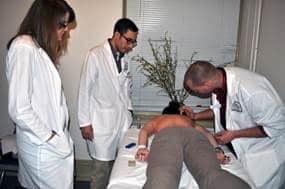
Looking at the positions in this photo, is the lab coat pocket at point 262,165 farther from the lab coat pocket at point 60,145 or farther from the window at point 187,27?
the lab coat pocket at point 60,145

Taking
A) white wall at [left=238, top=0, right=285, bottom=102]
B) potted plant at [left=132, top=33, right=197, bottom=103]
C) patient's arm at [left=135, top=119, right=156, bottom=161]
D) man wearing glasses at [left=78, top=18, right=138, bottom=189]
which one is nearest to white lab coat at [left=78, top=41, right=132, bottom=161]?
man wearing glasses at [left=78, top=18, right=138, bottom=189]

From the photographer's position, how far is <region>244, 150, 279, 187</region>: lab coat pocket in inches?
82.4

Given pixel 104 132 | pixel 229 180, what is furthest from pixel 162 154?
pixel 104 132

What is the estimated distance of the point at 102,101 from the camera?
2.39 meters

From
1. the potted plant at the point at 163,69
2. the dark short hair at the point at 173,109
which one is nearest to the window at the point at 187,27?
the potted plant at the point at 163,69

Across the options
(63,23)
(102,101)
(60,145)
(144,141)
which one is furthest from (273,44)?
(60,145)

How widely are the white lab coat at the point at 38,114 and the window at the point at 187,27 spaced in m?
1.23

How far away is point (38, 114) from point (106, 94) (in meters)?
0.75

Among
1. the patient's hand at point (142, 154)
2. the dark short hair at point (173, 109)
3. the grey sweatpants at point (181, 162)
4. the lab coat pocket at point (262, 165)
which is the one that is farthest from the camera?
the dark short hair at point (173, 109)

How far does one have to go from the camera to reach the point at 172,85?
2.79 metres

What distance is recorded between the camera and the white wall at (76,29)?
276 centimetres

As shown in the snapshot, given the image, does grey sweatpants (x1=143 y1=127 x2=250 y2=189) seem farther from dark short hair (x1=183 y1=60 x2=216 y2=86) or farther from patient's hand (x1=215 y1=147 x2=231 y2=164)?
dark short hair (x1=183 y1=60 x2=216 y2=86)

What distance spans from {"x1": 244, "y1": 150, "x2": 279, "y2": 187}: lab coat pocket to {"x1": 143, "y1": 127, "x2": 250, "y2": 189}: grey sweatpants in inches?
14.4

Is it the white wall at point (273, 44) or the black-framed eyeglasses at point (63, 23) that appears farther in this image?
the white wall at point (273, 44)
